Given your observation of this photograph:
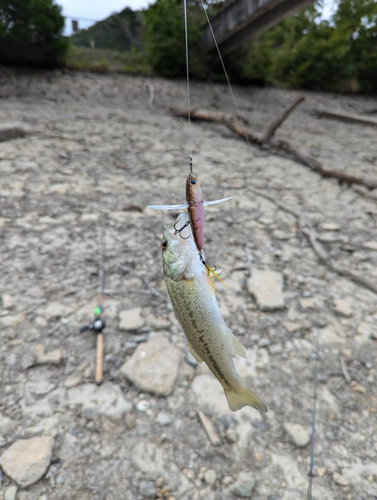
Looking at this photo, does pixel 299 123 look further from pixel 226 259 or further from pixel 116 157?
pixel 226 259

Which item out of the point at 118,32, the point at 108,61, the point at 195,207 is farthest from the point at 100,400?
the point at 118,32

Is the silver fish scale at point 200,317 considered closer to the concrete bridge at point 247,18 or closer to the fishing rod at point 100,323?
the fishing rod at point 100,323

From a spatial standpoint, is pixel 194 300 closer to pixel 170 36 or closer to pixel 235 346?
pixel 235 346

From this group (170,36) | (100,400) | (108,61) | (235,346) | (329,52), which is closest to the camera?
(235,346)

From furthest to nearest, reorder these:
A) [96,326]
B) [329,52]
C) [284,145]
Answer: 1. [329,52]
2. [284,145]
3. [96,326]

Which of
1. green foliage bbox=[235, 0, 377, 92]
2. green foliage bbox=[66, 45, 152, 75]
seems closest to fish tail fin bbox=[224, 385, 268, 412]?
green foliage bbox=[66, 45, 152, 75]

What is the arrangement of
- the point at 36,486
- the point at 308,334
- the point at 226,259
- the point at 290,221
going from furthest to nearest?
the point at 290,221 → the point at 226,259 → the point at 308,334 → the point at 36,486

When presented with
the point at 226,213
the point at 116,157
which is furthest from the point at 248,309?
the point at 116,157
